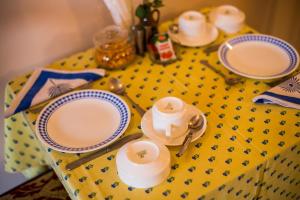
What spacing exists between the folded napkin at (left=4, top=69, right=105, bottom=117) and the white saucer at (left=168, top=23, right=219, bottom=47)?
30 centimetres

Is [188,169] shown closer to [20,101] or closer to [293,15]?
[20,101]

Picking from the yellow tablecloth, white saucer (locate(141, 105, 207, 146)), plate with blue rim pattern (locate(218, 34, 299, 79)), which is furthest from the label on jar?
white saucer (locate(141, 105, 207, 146))

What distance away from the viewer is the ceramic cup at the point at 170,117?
3.01 feet

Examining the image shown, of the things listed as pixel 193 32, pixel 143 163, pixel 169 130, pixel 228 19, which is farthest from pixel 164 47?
pixel 143 163

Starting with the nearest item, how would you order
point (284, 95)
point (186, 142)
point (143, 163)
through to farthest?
point (143, 163) < point (186, 142) < point (284, 95)

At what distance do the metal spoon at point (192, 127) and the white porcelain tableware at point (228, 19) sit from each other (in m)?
0.47

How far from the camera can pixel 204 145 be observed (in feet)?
3.11

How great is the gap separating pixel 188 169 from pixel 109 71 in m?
0.47

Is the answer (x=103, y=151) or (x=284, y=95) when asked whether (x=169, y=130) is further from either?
(x=284, y=95)

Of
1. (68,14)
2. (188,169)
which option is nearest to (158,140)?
(188,169)

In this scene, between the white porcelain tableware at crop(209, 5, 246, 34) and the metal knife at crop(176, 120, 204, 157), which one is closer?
the metal knife at crop(176, 120, 204, 157)

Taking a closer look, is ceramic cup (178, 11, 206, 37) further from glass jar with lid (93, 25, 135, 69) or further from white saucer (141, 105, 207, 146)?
white saucer (141, 105, 207, 146)

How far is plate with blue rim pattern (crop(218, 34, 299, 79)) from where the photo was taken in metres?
1.16

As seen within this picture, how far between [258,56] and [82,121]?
606mm
